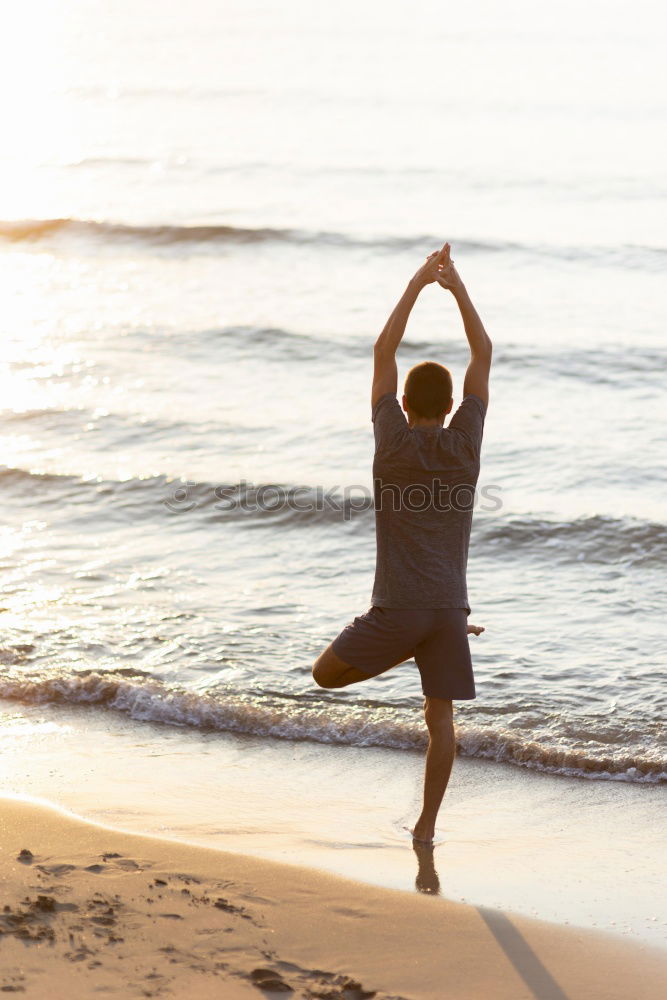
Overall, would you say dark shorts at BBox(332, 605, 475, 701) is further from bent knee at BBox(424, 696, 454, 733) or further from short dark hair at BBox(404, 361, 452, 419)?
short dark hair at BBox(404, 361, 452, 419)

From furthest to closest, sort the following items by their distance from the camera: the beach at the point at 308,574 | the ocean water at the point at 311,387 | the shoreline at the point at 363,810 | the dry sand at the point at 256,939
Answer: the ocean water at the point at 311,387, the shoreline at the point at 363,810, the beach at the point at 308,574, the dry sand at the point at 256,939

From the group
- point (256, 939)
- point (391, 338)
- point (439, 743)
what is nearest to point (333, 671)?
point (439, 743)

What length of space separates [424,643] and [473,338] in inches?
45.1

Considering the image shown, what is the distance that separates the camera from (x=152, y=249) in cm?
2020

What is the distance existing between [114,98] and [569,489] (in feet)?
85.1

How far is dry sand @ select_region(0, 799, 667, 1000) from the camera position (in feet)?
11.8

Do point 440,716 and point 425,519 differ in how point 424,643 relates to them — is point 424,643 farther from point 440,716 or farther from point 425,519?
point 425,519

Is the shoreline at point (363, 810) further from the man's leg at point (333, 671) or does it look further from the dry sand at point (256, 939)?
the man's leg at point (333, 671)

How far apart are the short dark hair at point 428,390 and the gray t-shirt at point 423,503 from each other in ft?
0.21

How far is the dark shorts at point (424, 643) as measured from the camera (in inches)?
176

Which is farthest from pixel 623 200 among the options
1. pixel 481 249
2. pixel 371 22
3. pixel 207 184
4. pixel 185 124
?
pixel 371 22

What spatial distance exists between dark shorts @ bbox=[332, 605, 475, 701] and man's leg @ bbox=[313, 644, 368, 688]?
1.8 inches

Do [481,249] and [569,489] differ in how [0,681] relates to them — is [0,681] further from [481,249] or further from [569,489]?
[481,249]

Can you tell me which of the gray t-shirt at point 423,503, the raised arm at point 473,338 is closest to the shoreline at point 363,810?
the gray t-shirt at point 423,503
